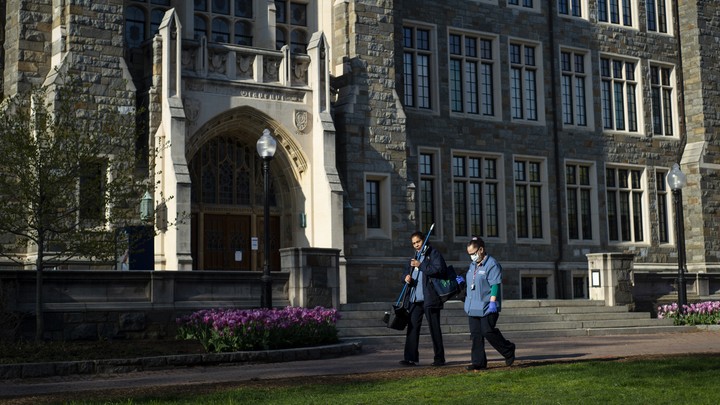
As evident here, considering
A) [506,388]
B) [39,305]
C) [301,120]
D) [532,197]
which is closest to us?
[506,388]

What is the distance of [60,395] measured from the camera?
1069 cm

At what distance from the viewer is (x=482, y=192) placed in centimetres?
2916

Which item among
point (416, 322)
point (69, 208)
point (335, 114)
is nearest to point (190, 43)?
point (335, 114)

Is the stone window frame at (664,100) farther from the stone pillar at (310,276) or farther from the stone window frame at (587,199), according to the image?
the stone pillar at (310,276)

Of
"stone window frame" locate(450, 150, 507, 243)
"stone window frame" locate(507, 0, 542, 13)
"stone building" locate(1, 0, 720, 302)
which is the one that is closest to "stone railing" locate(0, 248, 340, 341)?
"stone building" locate(1, 0, 720, 302)

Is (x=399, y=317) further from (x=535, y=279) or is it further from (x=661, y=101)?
(x=661, y=101)

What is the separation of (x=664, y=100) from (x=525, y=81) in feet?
19.2

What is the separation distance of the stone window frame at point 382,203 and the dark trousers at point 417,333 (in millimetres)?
11307

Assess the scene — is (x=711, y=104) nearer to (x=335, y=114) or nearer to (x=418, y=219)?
(x=418, y=219)

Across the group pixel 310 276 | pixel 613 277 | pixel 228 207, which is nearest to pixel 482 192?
pixel 613 277

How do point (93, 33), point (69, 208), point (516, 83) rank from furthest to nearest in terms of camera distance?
point (516, 83) < point (93, 33) < point (69, 208)

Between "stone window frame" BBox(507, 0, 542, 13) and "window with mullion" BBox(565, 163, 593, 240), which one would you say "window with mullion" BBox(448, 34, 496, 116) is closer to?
"stone window frame" BBox(507, 0, 542, 13)

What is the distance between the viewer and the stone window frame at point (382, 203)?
25016 millimetres

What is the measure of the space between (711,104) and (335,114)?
14.6 meters
